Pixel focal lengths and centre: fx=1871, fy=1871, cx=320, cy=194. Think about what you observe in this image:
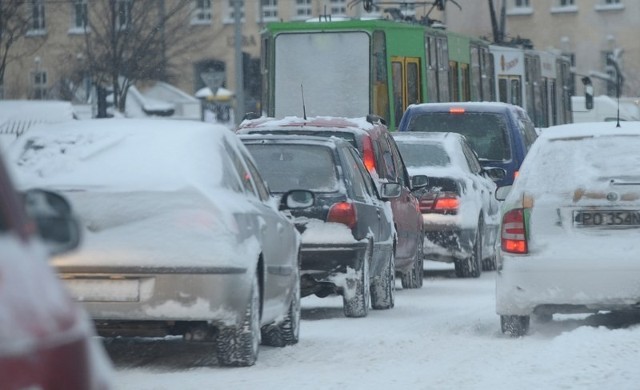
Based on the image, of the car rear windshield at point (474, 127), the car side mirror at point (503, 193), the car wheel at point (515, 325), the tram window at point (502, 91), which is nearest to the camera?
the car wheel at point (515, 325)

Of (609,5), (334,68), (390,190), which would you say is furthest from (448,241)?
(609,5)

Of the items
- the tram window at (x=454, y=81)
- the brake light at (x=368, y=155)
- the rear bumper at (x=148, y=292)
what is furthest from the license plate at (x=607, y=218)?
the tram window at (x=454, y=81)

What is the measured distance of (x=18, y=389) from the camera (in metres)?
3.28

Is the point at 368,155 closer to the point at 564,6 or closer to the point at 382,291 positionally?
the point at 382,291

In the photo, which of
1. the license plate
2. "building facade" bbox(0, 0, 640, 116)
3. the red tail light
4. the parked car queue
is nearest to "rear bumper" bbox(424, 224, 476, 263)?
the parked car queue

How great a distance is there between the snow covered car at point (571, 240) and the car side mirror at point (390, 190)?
3.22m

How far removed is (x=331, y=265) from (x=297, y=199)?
1.69 m

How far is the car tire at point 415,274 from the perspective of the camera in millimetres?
17688

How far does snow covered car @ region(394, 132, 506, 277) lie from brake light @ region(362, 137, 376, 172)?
9.64 feet

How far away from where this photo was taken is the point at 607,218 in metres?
11.3

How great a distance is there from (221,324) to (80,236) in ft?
18.2

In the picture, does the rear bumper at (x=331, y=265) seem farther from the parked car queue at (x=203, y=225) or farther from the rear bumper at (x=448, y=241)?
the rear bumper at (x=448, y=241)

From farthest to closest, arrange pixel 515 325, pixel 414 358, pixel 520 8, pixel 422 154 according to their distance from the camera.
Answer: pixel 520 8 → pixel 422 154 → pixel 515 325 → pixel 414 358

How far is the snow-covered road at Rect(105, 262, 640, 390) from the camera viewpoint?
9.05m
